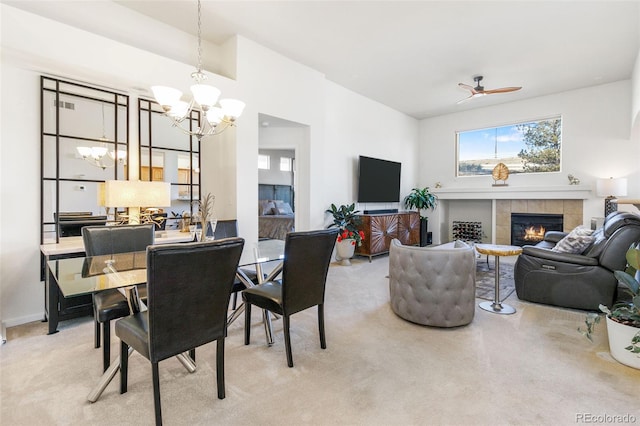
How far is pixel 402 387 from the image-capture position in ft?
6.30

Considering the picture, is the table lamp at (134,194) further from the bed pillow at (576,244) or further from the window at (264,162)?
the window at (264,162)

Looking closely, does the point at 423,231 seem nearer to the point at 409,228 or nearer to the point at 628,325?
the point at 409,228

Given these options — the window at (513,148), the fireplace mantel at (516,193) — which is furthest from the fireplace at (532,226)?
the window at (513,148)

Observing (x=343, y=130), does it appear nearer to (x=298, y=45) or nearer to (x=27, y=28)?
(x=298, y=45)

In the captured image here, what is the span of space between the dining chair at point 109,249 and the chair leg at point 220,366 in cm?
80

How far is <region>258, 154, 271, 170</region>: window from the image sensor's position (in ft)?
31.3

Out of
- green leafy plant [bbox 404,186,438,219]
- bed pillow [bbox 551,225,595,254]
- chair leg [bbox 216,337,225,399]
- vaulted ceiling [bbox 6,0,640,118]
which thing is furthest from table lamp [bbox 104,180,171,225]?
green leafy plant [bbox 404,186,438,219]

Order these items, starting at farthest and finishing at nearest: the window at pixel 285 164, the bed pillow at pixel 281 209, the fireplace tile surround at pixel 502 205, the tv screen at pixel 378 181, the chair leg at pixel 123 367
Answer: the window at pixel 285 164 < the bed pillow at pixel 281 209 < the tv screen at pixel 378 181 < the fireplace tile surround at pixel 502 205 < the chair leg at pixel 123 367

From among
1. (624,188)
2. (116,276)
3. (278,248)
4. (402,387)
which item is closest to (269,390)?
(402,387)

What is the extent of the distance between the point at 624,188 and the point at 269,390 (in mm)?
6284

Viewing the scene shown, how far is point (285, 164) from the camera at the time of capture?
33.4ft

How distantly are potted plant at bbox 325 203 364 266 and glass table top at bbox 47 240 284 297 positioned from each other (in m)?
2.75

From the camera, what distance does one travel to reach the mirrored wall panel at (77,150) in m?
3.00

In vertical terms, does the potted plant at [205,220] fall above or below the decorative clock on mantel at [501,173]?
below
